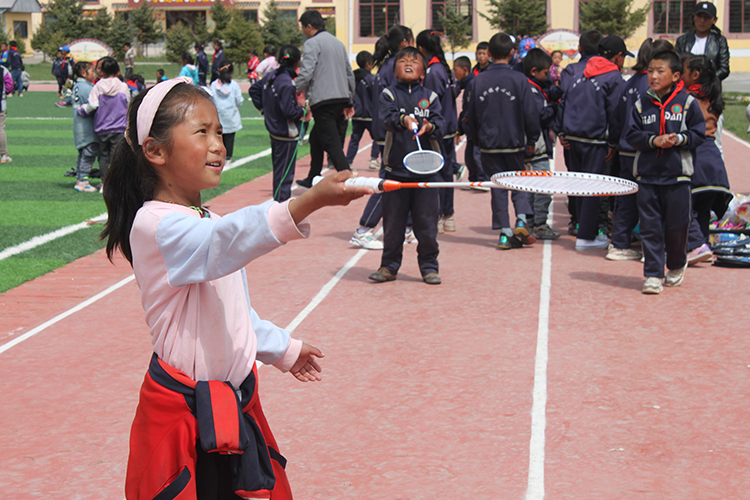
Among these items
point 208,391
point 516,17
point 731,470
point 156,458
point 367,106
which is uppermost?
point 516,17

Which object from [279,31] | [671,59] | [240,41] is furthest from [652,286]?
[279,31]

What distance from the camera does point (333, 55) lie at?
11.1 meters

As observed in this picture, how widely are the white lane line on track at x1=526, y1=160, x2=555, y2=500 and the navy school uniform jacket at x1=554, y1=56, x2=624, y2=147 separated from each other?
2.23 meters

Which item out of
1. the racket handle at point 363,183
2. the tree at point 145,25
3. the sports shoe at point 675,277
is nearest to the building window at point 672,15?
the tree at point 145,25

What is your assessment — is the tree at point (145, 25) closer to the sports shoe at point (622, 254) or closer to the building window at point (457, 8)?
the building window at point (457, 8)

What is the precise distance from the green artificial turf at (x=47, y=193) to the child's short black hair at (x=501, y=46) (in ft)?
15.5

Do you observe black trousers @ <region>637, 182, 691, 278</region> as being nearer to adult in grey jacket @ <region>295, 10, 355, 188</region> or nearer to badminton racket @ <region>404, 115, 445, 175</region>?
badminton racket @ <region>404, 115, 445, 175</region>

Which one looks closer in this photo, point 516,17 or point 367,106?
point 367,106

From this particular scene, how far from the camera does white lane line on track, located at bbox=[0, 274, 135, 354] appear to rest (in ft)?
20.0

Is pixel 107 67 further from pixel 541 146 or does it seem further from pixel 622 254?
pixel 622 254

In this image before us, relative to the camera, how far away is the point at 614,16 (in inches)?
2144

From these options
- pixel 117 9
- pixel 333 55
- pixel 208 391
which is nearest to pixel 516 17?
pixel 117 9

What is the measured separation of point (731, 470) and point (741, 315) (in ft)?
9.56

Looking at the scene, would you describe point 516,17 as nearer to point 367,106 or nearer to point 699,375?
point 367,106
